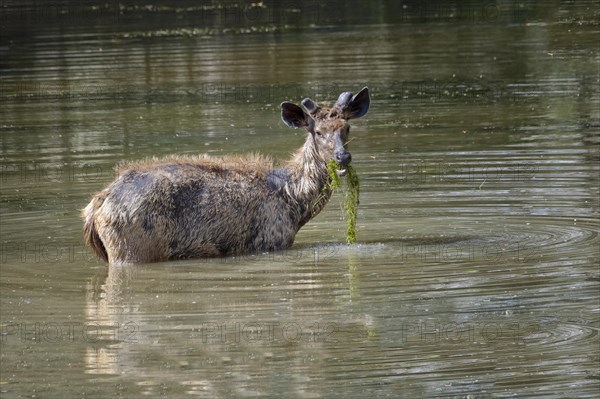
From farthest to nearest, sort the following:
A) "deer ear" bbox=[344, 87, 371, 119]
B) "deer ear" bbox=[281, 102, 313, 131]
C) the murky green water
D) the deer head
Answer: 1. "deer ear" bbox=[344, 87, 371, 119]
2. "deer ear" bbox=[281, 102, 313, 131]
3. the deer head
4. the murky green water

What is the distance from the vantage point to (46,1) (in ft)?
140

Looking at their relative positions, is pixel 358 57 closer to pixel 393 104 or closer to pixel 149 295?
pixel 393 104

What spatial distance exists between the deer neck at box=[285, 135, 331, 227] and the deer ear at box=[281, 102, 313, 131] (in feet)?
0.51

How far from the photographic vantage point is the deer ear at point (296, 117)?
1470 cm

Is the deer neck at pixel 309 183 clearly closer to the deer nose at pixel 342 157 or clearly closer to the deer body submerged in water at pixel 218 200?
the deer body submerged in water at pixel 218 200

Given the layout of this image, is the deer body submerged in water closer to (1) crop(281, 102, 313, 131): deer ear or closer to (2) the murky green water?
(1) crop(281, 102, 313, 131): deer ear

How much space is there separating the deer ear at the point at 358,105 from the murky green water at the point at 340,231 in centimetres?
126

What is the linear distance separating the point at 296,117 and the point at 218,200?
118 centimetres

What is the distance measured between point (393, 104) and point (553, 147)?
477cm

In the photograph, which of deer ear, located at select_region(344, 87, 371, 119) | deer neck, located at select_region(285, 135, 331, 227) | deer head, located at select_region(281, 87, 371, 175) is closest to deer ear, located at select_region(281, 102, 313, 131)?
deer head, located at select_region(281, 87, 371, 175)

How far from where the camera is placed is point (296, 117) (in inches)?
583

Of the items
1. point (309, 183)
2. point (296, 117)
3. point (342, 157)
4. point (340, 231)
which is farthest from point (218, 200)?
point (340, 231)

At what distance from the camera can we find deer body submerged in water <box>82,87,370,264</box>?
13977mm

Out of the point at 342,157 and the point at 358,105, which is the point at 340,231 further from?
the point at 342,157
